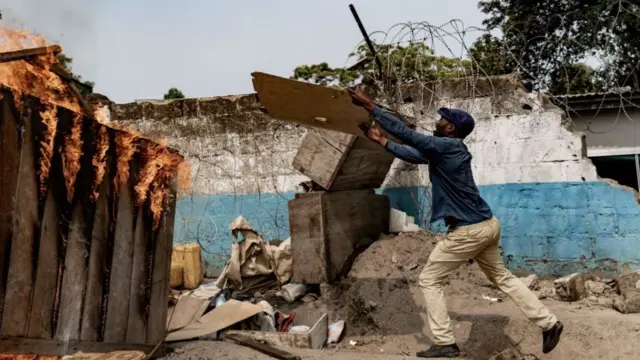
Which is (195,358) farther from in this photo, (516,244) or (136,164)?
(516,244)

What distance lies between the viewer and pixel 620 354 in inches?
175

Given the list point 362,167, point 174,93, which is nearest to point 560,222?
point 362,167

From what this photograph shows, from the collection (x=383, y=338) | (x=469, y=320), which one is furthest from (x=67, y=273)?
(x=469, y=320)

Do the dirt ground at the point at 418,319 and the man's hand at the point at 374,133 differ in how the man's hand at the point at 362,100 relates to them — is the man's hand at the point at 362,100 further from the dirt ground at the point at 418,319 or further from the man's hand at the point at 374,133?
the dirt ground at the point at 418,319

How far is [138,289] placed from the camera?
3.88m

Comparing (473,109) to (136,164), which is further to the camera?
(473,109)

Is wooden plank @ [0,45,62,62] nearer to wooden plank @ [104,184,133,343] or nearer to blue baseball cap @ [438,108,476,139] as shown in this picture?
wooden plank @ [104,184,133,343]

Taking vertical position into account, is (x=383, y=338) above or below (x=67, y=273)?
below

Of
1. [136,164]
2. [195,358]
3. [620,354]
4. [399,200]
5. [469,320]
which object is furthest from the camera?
[399,200]

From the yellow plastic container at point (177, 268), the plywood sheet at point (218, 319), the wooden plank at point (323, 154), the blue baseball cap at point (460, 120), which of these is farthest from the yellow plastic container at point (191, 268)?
the blue baseball cap at point (460, 120)

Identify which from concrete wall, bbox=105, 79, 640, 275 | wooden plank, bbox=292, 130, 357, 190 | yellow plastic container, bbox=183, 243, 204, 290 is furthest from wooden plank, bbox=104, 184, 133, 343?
concrete wall, bbox=105, 79, 640, 275

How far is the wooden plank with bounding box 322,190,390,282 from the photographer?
227 inches

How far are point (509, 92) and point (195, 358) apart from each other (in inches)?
190

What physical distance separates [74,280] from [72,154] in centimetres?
75
